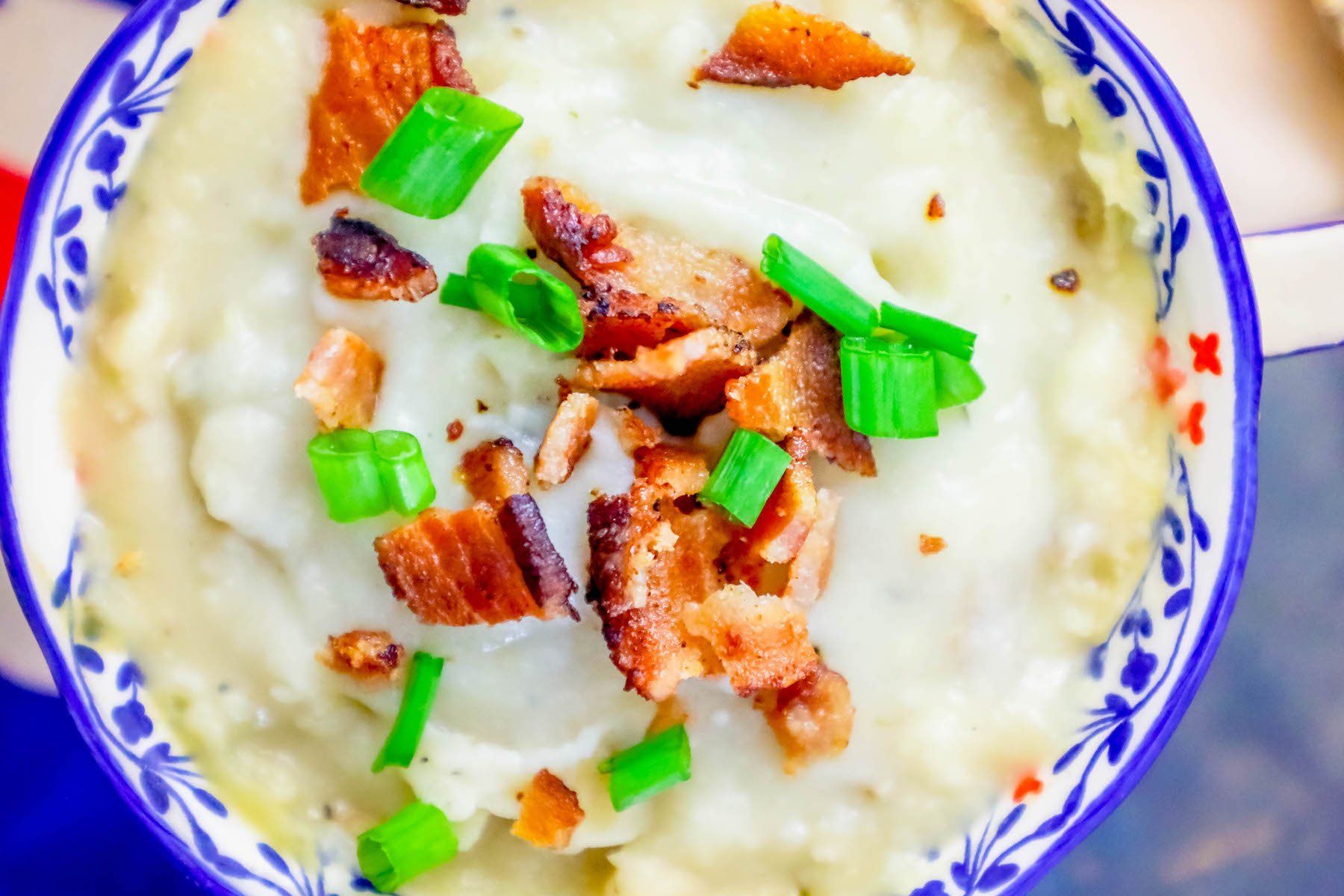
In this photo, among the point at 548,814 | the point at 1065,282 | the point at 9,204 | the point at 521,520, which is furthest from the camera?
the point at 9,204

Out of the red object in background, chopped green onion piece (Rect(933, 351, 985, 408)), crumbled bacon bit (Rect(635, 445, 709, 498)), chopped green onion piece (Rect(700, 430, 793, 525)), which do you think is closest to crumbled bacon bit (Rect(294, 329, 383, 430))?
crumbled bacon bit (Rect(635, 445, 709, 498))

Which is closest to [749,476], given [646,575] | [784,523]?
[784,523]

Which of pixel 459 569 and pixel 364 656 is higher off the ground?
pixel 459 569

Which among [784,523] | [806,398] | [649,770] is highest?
[806,398]

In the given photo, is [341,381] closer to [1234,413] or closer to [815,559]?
[815,559]

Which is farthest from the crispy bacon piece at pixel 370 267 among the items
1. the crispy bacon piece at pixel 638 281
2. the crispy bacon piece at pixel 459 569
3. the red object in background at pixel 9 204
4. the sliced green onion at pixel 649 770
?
the red object in background at pixel 9 204

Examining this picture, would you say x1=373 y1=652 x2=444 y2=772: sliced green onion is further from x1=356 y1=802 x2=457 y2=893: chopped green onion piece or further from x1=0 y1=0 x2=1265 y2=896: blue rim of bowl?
x1=0 y1=0 x2=1265 y2=896: blue rim of bowl
